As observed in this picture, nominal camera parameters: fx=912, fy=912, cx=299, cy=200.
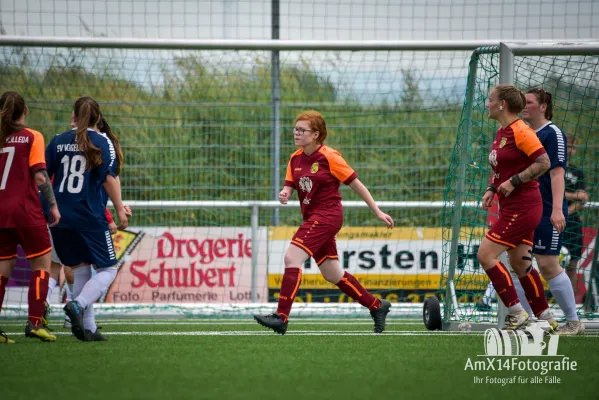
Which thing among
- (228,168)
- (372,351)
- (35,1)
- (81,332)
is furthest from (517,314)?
(35,1)

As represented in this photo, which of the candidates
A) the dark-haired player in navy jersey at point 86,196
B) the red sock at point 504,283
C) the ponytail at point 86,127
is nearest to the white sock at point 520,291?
the red sock at point 504,283

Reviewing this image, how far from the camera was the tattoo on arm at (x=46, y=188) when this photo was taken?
21.5ft

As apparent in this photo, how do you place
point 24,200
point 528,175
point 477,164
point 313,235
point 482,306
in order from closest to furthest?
point 24,200 → point 528,175 → point 313,235 → point 477,164 → point 482,306

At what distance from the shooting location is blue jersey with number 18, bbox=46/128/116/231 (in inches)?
267

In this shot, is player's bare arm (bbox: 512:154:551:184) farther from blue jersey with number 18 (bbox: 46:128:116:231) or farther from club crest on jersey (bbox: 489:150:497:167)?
blue jersey with number 18 (bbox: 46:128:116:231)

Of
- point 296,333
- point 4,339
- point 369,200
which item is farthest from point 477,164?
point 4,339

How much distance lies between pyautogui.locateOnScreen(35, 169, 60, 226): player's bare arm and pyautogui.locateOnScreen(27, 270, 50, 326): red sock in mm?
438

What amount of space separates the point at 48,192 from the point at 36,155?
312 millimetres

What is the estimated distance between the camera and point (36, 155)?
21.9 ft

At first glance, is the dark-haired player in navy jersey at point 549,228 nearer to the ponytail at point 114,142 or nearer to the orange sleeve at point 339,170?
the orange sleeve at point 339,170

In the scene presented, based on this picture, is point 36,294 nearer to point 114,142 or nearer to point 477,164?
point 114,142

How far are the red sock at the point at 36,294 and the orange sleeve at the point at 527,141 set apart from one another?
368 centimetres

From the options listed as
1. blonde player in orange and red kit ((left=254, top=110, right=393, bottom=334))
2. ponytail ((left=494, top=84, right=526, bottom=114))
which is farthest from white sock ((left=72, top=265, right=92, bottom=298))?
ponytail ((left=494, top=84, right=526, bottom=114))

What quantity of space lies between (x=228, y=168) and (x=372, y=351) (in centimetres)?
598
